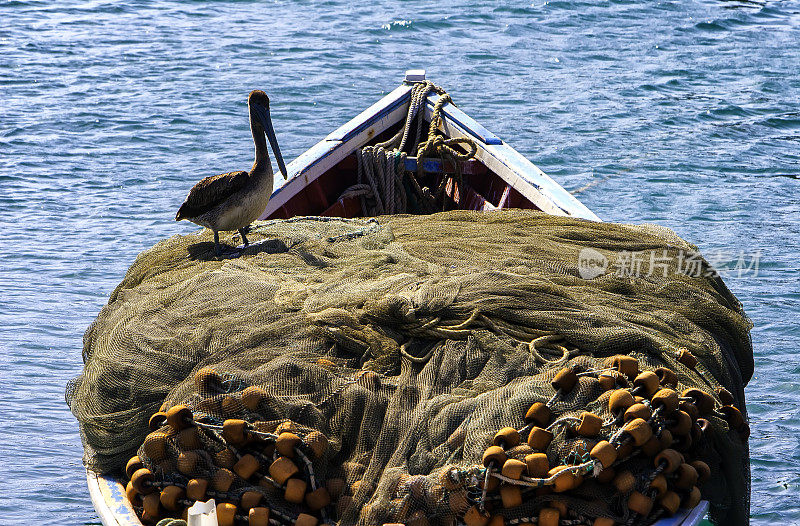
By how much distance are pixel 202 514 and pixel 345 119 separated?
448 inches

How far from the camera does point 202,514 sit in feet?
10.5

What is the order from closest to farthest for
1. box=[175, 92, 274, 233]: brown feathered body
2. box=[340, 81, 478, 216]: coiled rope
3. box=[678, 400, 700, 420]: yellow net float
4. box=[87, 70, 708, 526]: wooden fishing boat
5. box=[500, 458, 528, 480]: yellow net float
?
box=[500, 458, 528, 480]: yellow net float → box=[678, 400, 700, 420]: yellow net float → box=[175, 92, 274, 233]: brown feathered body → box=[87, 70, 708, 526]: wooden fishing boat → box=[340, 81, 478, 216]: coiled rope

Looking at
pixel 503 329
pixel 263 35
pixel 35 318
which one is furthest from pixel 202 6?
pixel 503 329

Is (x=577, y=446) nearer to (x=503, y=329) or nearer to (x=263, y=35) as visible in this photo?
(x=503, y=329)

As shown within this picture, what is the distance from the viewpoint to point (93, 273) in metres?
9.90

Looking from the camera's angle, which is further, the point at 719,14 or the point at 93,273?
the point at 719,14

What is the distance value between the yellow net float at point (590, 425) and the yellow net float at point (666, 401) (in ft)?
0.80

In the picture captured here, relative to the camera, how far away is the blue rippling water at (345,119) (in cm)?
801

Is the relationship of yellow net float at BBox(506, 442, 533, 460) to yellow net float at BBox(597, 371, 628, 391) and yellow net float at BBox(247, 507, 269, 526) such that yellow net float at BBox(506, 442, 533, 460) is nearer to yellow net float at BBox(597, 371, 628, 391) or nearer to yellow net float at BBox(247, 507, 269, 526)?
yellow net float at BBox(597, 371, 628, 391)

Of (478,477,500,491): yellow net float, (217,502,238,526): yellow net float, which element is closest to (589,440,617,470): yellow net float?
(478,477,500,491): yellow net float

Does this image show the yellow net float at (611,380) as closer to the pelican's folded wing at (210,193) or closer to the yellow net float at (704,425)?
the yellow net float at (704,425)

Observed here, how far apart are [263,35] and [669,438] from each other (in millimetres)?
15993

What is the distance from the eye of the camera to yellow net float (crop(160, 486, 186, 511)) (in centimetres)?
370

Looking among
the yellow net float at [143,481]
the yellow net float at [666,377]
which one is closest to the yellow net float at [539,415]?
the yellow net float at [666,377]
